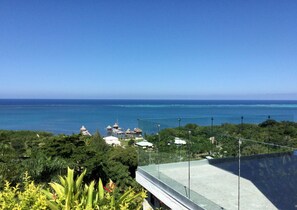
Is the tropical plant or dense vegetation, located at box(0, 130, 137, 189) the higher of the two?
the tropical plant

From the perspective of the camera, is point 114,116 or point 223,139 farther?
point 114,116

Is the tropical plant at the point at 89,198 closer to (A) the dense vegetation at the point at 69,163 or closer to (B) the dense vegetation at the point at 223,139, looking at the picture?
(B) the dense vegetation at the point at 223,139

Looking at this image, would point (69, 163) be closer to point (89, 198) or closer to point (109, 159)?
point (109, 159)

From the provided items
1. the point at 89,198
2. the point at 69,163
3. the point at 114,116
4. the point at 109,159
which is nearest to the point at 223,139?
the point at 89,198

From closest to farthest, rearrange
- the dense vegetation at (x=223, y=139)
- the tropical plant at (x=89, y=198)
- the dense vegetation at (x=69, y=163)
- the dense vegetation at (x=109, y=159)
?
the tropical plant at (x=89, y=198) < the dense vegetation at (x=109, y=159) < the dense vegetation at (x=223, y=139) < the dense vegetation at (x=69, y=163)

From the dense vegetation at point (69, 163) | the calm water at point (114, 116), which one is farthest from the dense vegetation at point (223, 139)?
the dense vegetation at point (69, 163)

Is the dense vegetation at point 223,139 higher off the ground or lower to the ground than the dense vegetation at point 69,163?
higher

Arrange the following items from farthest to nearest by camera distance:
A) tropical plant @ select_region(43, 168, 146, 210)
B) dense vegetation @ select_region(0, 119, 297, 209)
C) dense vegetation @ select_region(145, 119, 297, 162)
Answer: dense vegetation @ select_region(145, 119, 297, 162) < dense vegetation @ select_region(0, 119, 297, 209) < tropical plant @ select_region(43, 168, 146, 210)

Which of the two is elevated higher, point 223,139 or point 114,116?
point 223,139

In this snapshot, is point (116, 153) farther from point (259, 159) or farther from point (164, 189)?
point (259, 159)

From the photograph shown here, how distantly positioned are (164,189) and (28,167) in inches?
344

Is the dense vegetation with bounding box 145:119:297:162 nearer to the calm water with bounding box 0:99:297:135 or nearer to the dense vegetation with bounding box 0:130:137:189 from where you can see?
the calm water with bounding box 0:99:297:135

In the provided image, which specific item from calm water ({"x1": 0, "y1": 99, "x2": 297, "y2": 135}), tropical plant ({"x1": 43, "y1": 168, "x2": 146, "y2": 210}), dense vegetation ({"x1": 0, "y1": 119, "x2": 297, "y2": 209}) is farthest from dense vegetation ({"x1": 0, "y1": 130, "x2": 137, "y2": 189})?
tropical plant ({"x1": 43, "y1": 168, "x2": 146, "y2": 210})

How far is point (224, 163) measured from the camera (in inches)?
267
